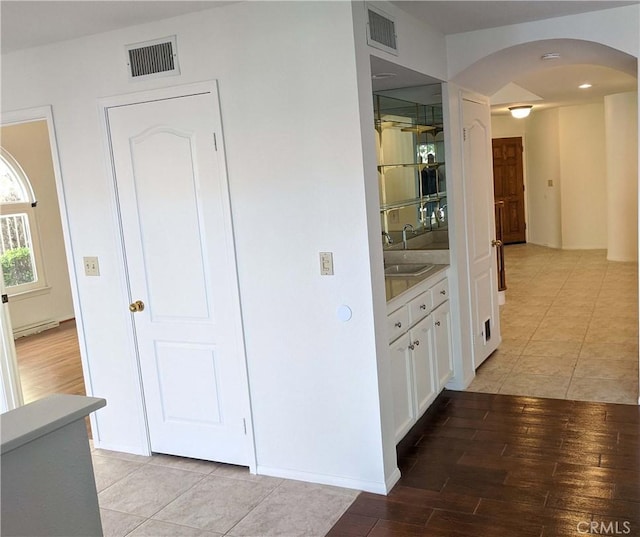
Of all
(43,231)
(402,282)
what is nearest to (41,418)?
(402,282)

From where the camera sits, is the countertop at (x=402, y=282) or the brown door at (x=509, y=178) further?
the brown door at (x=509, y=178)

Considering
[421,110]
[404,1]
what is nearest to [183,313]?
[404,1]

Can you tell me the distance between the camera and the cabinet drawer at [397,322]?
3.29 metres

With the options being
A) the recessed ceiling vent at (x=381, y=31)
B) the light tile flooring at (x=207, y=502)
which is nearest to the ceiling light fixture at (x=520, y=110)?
the recessed ceiling vent at (x=381, y=31)

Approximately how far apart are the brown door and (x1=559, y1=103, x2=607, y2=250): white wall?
1.00 metres

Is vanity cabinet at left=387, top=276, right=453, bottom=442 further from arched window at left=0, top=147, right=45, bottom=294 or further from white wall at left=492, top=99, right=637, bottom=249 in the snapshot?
white wall at left=492, top=99, right=637, bottom=249

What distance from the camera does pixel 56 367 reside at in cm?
587

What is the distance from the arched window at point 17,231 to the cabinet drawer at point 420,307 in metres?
5.54

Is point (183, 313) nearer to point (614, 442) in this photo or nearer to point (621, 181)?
point (614, 442)

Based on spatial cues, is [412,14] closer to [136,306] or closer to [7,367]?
[136,306]

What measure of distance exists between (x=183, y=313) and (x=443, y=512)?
67.1 inches

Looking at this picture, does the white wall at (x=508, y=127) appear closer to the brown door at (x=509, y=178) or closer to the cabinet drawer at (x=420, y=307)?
the brown door at (x=509, y=178)

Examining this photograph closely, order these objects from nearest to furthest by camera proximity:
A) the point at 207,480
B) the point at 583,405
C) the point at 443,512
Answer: the point at 443,512
the point at 207,480
the point at 583,405

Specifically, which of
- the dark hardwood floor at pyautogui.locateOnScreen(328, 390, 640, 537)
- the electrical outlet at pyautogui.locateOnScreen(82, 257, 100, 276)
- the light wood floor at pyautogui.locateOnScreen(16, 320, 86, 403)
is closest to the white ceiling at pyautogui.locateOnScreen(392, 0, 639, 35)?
the electrical outlet at pyautogui.locateOnScreen(82, 257, 100, 276)
